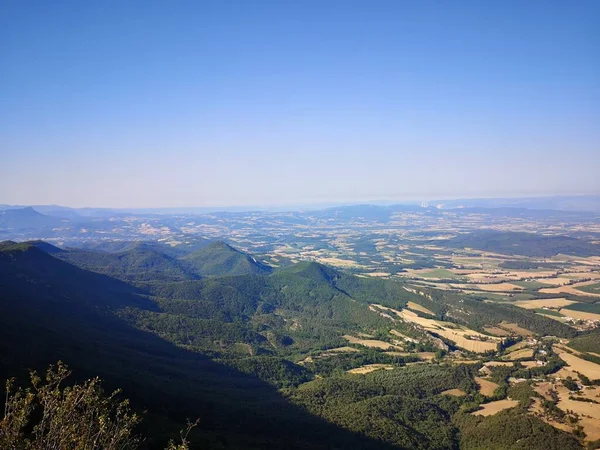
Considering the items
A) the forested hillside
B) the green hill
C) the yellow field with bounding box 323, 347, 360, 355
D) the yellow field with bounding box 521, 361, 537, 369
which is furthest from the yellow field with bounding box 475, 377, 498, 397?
the yellow field with bounding box 323, 347, 360, 355

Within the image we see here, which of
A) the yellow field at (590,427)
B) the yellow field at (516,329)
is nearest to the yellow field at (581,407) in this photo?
the yellow field at (590,427)

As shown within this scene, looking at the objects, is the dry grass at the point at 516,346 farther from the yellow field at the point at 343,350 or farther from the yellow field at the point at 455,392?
the yellow field at the point at 343,350

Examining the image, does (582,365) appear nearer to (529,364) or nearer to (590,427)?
(529,364)

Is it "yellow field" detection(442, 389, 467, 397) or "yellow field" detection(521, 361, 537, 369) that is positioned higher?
"yellow field" detection(521, 361, 537, 369)

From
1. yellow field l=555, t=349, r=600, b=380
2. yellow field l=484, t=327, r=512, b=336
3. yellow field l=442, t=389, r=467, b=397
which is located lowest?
yellow field l=484, t=327, r=512, b=336

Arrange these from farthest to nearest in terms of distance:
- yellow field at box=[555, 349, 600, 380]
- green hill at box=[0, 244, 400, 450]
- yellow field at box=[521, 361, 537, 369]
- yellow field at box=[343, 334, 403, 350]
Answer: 1. yellow field at box=[343, 334, 403, 350]
2. yellow field at box=[521, 361, 537, 369]
3. yellow field at box=[555, 349, 600, 380]
4. green hill at box=[0, 244, 400, 450]

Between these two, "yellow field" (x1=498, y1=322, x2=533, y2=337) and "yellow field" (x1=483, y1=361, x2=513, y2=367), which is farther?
"yellow field" (x1=498, y1=322, x2=533, y2=337)

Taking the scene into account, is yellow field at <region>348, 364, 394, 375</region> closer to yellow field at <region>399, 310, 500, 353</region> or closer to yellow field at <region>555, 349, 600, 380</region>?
yellow field at <region>399, 310, 500, 353</region>

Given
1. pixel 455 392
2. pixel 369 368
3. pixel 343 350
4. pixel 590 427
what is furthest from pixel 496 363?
pixel 343 350
